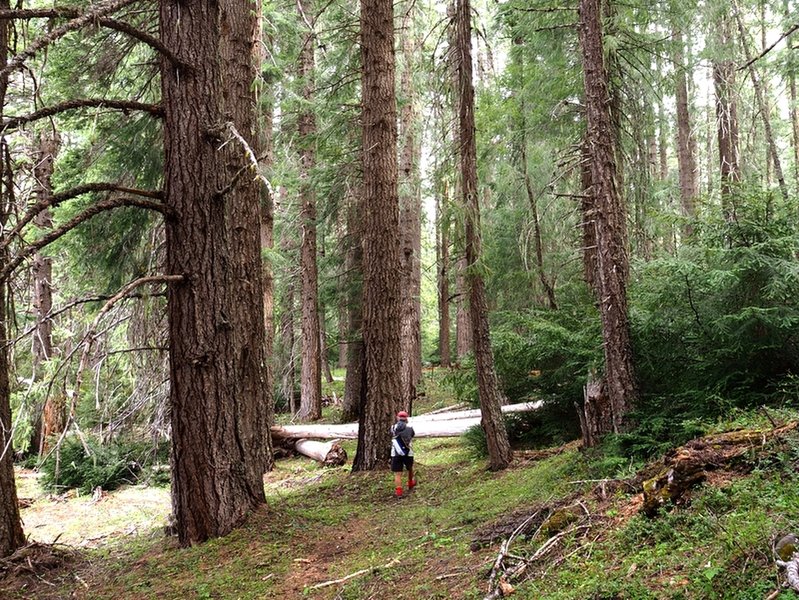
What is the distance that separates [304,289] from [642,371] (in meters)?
9.93

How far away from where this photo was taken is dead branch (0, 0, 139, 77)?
440 centimetres

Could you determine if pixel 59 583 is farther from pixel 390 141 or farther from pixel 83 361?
pixel 390 141

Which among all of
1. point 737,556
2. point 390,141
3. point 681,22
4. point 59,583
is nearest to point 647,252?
point 681,22

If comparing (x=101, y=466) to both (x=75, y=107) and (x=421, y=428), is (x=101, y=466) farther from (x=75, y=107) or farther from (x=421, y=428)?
(x=75, y=107)

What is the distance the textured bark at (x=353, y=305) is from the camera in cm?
1370

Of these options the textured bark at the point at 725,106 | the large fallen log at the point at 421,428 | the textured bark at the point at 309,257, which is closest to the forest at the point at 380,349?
the large fallen log at the point at 421,428

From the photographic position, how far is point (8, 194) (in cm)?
559

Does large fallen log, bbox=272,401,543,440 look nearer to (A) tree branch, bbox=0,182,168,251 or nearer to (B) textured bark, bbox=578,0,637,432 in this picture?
(B) textured bark, bbox=578,0,637,432

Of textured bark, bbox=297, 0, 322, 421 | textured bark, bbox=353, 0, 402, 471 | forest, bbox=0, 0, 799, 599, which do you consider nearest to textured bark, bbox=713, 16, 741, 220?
forest, bbox=0, 0, 799, 599

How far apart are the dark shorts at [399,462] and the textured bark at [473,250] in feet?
4.21

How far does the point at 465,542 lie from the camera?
5.62 m

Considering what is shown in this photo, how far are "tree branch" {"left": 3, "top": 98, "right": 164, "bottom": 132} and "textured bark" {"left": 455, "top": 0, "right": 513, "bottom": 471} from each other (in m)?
4.47

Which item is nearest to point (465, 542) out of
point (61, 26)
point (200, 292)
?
point (200, 292)

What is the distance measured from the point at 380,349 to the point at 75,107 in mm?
5745
